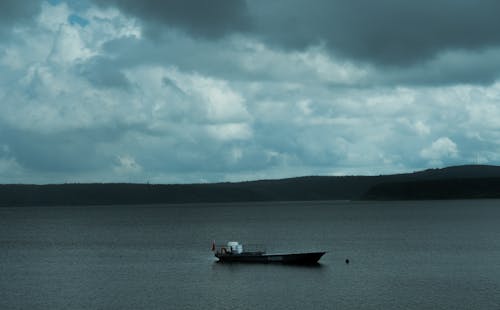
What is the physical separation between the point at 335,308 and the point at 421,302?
852 cm

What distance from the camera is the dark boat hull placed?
9725cm

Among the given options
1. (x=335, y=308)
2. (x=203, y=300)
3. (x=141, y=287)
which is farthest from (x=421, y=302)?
(x=141, y=287)

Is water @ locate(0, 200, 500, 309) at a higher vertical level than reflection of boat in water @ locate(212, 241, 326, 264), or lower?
lower

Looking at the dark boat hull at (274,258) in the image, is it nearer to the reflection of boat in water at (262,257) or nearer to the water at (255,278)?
the reflection of boat in water at (262,257)

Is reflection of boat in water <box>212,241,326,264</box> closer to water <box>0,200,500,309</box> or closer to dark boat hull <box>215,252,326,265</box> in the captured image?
dark boat hull <box>215,252,326,265</box>

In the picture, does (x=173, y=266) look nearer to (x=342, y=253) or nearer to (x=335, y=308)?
(x=342, y=253)

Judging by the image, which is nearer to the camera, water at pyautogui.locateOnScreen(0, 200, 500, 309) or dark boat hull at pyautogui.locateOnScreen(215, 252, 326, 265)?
water at pyautogui.locateOnScreen(0, 200, 500, 309)

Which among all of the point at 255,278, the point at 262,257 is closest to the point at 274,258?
the point at 262,257

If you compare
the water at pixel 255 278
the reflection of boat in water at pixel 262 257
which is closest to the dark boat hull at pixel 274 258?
the reflection of boat in water at pixel 262 257

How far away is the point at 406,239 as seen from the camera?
470 ft

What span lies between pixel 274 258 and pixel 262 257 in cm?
190

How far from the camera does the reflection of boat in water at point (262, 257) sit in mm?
97250

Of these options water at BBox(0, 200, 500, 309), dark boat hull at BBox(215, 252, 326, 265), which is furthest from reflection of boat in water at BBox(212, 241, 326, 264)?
water at BBox(0, 200, 500, 309)

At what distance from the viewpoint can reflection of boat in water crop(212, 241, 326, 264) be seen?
97.2 metres
